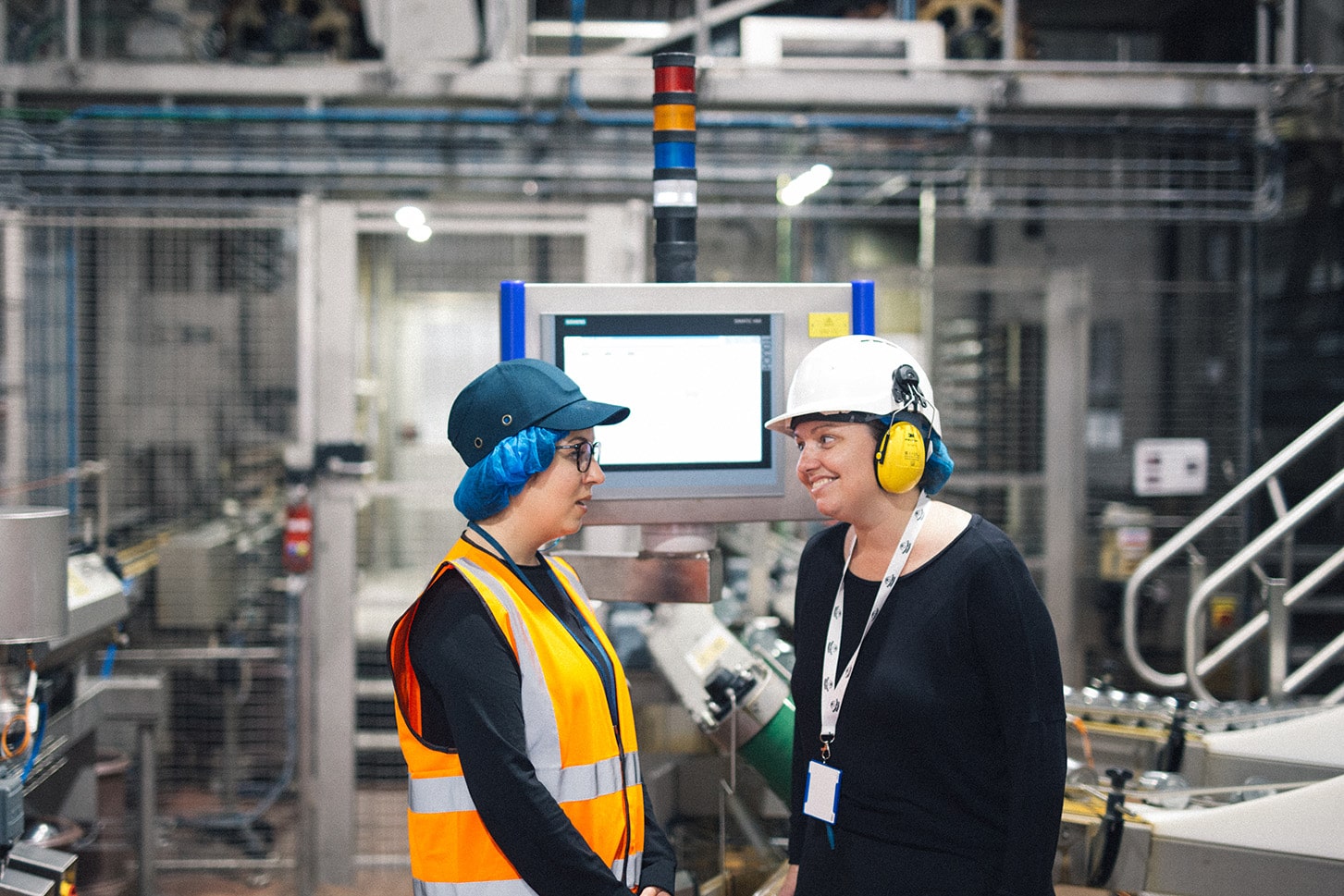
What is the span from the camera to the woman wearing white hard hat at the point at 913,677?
1729 mm

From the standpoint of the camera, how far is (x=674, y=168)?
2.51 m

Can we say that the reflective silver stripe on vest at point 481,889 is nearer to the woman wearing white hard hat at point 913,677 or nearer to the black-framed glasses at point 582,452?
the woman wearing white hard hat at point 913,677

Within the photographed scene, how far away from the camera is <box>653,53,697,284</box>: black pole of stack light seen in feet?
8.17

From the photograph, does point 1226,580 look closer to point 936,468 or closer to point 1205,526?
point 1205,526

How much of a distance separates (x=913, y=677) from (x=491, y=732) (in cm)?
66

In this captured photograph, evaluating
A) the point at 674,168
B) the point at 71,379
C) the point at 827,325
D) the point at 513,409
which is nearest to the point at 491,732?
the point at 513,409

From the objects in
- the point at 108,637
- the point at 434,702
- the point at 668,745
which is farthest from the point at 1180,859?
the point at 108,637

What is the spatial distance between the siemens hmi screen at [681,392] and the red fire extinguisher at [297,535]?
224 cm

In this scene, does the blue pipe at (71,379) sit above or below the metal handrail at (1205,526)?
above

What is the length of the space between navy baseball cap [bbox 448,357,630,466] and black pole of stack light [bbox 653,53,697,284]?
69cm

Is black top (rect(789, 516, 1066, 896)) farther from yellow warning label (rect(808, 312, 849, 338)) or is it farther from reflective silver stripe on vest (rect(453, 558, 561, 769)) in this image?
yellow warning label (rect(808, 312, 849, 338))

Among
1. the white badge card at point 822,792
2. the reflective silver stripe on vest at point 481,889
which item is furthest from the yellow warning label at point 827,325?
the reflective silver stripe on vest at point 481,889

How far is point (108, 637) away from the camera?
3434mm

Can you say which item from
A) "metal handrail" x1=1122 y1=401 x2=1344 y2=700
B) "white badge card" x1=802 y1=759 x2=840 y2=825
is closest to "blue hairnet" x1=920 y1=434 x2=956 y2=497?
"white badge card" x1=802 y1=759 x2=840 y2=825
